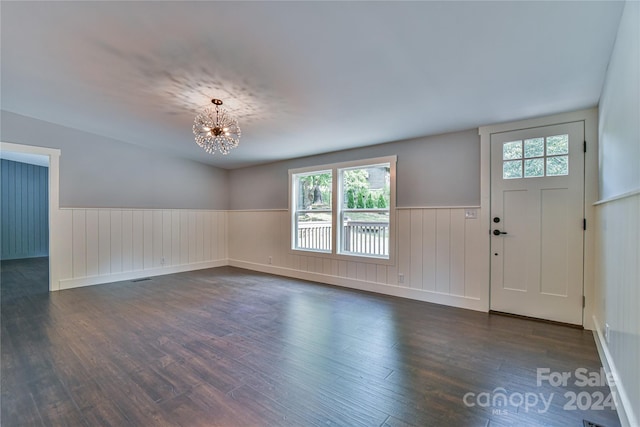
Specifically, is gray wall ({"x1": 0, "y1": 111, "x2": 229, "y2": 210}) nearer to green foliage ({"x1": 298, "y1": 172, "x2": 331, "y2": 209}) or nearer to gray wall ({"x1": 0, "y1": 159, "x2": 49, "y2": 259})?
green foliage ({"x1": 298, "y1": 172, "x2": 331, "y2": 209})

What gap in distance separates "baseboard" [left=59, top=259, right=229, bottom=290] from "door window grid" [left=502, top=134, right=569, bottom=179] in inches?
234

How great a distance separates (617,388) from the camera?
1.75 m

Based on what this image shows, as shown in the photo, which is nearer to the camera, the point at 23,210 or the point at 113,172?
the point at 113,172

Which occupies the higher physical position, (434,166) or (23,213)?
(434,166)

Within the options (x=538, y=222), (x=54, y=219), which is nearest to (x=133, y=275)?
(x=54, y=219)

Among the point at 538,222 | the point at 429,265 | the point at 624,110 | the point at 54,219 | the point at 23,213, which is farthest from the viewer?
the point at 23,213

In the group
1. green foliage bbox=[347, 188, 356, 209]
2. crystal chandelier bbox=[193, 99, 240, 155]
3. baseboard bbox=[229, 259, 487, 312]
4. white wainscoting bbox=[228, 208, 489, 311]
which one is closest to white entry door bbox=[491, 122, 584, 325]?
white wainscoting bbox=[228, 208, 489, 311]

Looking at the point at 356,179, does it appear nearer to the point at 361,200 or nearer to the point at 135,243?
the point at 361,200

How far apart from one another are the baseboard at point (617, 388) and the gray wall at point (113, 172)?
6627 millimetres

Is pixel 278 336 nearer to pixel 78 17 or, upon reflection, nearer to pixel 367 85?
pixel 367 85

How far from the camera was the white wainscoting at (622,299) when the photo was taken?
140 centimetres

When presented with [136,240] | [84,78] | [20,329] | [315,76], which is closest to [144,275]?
[136,240]

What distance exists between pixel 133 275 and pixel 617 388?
6472mm

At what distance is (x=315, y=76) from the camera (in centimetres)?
259
